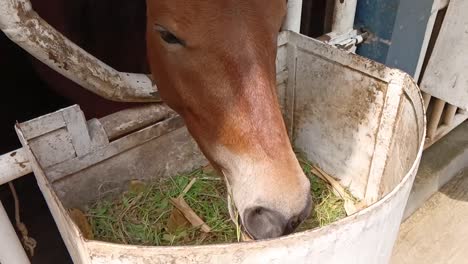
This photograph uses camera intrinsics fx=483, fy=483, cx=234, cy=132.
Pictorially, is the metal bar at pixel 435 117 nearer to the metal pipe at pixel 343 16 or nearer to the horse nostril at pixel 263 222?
the metal pipe at pixel 343 16

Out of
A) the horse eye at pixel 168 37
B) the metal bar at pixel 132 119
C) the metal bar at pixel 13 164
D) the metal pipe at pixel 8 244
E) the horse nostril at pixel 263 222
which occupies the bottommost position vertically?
the metal pipe at pixel 8 244

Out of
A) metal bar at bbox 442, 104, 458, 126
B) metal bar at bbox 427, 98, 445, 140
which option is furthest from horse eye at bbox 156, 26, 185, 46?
metal bar at bbox 442, 104, 458, 126

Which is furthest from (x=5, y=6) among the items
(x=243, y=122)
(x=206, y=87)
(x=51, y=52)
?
(x=243, y=122)

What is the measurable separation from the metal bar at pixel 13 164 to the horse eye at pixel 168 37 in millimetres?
396

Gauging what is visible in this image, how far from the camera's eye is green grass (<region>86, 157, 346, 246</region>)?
1.35 metres

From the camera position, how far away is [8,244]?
98 centimetres

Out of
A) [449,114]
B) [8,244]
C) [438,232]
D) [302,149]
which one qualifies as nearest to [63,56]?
[8,244]

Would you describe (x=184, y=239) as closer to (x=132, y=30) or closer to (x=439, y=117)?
(x=132, y=30)

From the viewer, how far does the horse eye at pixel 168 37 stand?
43.0 inches

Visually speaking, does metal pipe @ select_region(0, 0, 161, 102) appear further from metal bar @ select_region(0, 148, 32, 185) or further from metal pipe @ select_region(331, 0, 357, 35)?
metal pipe @ select_region(331, 0, 357, 35)

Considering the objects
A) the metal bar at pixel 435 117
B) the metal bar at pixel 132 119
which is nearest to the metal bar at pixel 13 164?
the metal bar at pixel 132 119

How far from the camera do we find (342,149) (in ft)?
5.01

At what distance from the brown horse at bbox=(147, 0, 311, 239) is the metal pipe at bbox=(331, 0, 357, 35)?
54 cm

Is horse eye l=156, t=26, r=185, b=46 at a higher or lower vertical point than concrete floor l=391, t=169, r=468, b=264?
higher
